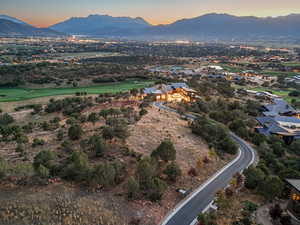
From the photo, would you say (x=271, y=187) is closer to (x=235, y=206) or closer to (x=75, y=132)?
(x=235, y=206)

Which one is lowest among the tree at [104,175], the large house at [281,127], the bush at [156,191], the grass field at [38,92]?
the large house at [281,127]

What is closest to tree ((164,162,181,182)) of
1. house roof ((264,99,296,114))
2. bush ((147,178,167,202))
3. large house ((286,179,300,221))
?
bush ((147,178,167,202))

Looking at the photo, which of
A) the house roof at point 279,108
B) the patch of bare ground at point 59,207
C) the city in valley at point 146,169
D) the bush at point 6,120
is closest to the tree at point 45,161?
the city in valley at point 146,169

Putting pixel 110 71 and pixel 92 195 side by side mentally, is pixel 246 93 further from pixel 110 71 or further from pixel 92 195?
pixel 92 195

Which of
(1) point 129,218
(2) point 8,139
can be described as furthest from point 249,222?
(2) point 8,139

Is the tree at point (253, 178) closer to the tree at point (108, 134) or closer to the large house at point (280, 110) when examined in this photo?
the tree at point (108, 134)

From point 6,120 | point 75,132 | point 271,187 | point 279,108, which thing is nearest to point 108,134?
point 75,132
